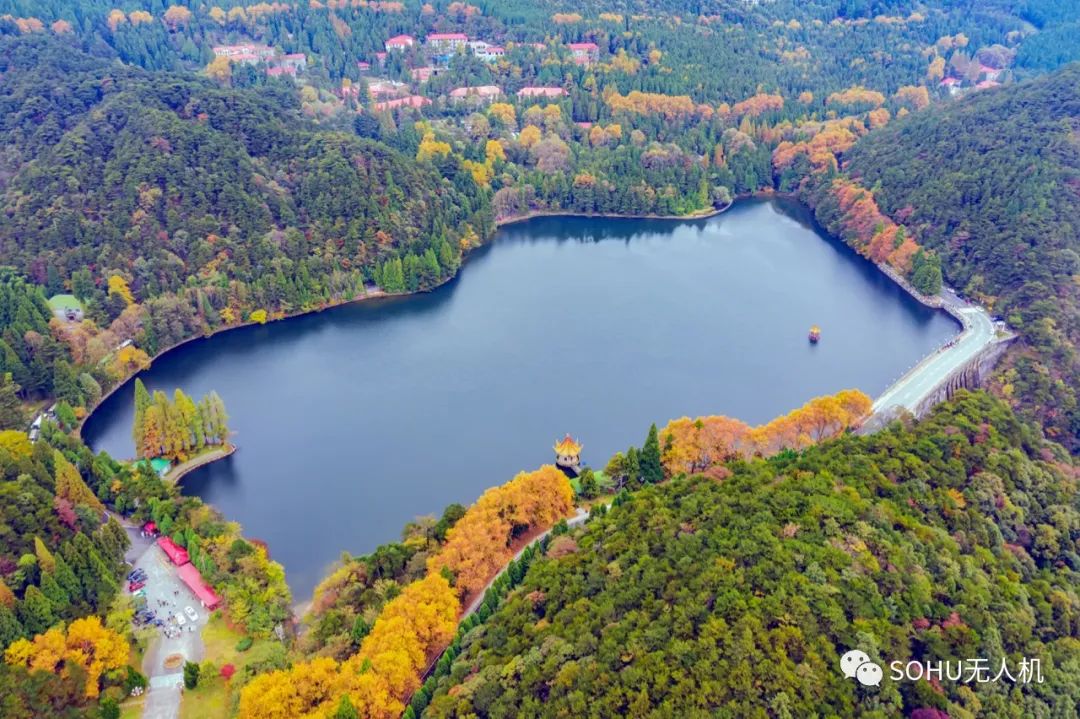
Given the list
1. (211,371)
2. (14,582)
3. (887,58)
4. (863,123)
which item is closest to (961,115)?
(863,123)

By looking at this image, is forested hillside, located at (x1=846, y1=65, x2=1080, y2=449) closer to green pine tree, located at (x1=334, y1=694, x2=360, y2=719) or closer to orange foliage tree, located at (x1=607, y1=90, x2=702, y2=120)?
orange foliage tree, located at (x1=607, y1=90, x2=702, y2=120)

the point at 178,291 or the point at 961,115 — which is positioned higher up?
the point at 961,115

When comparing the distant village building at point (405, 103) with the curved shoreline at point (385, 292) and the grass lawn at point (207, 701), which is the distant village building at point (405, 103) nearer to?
the curved shoreline at point (385, 292)

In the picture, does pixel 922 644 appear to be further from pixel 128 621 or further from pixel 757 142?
pixel 757 142

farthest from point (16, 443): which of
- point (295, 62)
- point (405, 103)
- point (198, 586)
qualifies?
point (295, 62)

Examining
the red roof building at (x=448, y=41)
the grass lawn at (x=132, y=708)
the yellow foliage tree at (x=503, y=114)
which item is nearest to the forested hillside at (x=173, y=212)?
the yellow foliage tree at (x=503, y=114)

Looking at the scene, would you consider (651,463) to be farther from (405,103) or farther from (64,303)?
(405,103)

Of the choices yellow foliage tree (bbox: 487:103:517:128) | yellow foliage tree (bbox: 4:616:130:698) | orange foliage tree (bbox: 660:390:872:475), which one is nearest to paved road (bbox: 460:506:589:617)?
orange foliage tree (bbox: 660:390:872:475)
